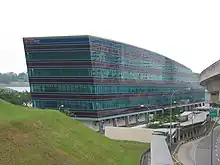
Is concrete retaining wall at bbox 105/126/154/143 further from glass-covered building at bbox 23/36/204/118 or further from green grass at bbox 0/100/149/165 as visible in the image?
glass-covered building at bbox 23/36/204/118

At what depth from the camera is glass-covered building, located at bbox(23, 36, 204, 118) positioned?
256 feet

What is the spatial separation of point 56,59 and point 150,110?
135 ft

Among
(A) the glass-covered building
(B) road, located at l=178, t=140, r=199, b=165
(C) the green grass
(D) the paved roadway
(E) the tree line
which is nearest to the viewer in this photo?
(C) the green grass

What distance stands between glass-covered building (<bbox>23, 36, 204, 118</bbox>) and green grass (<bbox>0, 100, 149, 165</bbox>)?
3723cm

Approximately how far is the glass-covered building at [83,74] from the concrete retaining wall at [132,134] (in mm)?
20477

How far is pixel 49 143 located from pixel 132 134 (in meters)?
30.1

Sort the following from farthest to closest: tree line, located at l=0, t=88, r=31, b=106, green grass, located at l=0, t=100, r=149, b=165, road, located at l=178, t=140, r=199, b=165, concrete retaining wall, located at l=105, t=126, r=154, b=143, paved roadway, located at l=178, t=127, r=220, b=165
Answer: tree line, located at l=0, t=88, r=31, b=106 < concrete retaining wall, located at l=105, t=126, r=154, b=143 < road, located at l=178, t=140, r=199, b=165 < paved roadway, located at l=178, t=127, r=220, b=165 < green grass, located at l=0, t=100, r=149, b=165

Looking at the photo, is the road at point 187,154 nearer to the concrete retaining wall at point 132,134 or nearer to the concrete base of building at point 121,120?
the concrete retaining wall at point 132,134

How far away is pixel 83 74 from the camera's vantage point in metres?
79.1

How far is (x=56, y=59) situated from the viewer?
266 feet

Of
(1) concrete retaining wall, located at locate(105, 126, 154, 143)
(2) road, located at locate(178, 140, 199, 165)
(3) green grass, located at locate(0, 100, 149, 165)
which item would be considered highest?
(3) green grass, located at locate(0, 100, 149, 165)

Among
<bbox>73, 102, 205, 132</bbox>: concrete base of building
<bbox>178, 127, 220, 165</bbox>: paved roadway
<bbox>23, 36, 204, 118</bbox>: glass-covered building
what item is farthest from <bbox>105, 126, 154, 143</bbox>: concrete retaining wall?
<bbox>73, 102, 205, 132</bbox>: concrete base of building

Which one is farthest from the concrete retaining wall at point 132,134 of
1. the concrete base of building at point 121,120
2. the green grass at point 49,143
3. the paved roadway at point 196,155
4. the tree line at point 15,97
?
the tree line at point 15,97

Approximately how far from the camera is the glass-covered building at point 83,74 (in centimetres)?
7812
